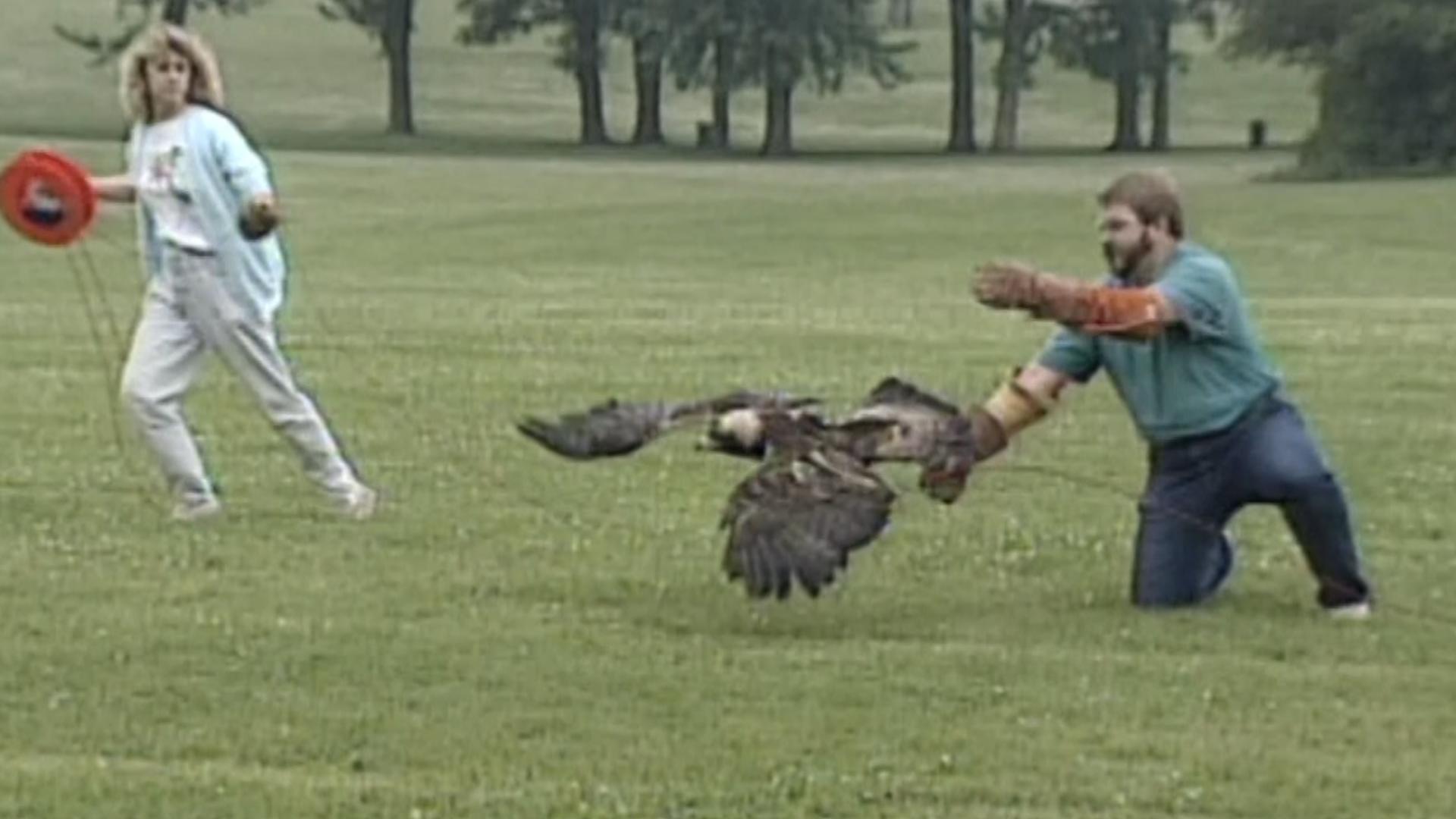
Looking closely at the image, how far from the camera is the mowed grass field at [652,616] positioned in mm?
8414

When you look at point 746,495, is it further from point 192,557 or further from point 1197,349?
point 192,557

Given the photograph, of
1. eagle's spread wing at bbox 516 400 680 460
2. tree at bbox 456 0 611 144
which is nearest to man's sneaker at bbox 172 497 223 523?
eagle's spread wing at bbox 516 400 680 460

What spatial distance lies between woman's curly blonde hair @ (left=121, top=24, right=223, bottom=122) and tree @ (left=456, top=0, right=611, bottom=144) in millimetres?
71342

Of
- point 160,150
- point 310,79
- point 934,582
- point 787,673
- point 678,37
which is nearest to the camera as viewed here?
point 787,673

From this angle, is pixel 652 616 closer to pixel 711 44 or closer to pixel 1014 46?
pixel 711 44

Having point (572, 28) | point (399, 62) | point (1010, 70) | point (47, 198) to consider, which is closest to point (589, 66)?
point (572, 28)

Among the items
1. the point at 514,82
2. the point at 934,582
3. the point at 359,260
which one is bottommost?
the point at 514,82

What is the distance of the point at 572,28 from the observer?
287ft

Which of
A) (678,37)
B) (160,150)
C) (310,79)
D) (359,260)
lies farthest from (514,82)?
(160,150)

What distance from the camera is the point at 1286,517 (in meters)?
11.0

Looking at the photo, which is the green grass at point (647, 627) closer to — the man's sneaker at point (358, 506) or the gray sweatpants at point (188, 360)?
the man's sneaker at point (358, 506)

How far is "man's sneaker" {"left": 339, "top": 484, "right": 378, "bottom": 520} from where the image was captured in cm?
1295

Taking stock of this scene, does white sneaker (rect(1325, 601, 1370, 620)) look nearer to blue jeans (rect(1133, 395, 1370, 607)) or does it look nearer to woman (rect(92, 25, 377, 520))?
blue jeans (rect(1133, 395, 1370, 607))

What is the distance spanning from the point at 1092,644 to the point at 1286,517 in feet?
3.30
